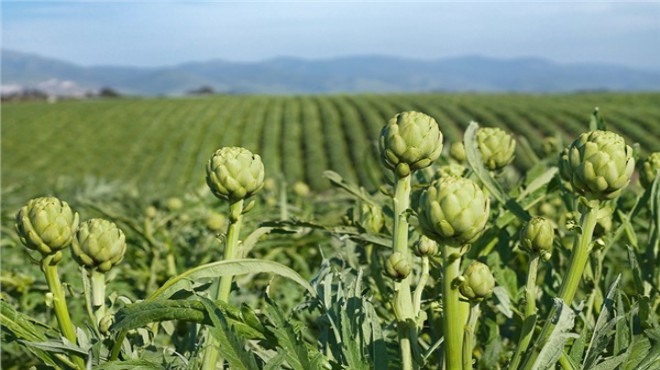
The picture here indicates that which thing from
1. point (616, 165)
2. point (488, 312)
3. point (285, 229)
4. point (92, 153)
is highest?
point (616, 165)

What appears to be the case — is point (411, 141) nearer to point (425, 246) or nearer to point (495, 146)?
point (425, 246)

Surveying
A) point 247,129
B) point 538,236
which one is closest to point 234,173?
point 538,236

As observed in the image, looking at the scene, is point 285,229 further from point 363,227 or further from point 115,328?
point 115,328

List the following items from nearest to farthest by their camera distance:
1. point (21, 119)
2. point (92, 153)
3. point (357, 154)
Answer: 1. point (357, 154)
2. point (92, 153)
3. point (21, 119)

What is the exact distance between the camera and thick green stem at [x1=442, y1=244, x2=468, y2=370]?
583 mm

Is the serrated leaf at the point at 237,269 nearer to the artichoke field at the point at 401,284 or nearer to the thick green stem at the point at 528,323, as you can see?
the artichoke field at the point at 401,284

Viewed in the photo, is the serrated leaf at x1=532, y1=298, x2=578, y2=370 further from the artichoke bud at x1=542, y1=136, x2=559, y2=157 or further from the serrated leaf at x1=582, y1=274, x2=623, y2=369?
the artichoke bud at x1=542, y1=136, x2=559, y2=157

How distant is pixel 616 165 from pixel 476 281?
0.56ft

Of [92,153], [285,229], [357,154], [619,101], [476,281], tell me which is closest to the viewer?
[476,281]

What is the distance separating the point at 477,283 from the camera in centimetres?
61

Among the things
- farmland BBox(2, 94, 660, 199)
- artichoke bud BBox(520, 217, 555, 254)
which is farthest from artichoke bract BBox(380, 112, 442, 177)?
farmland BBox(2, 94, 660, 199)

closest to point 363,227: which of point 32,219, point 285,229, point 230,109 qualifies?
point 285,229

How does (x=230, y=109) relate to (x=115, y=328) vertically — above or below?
below

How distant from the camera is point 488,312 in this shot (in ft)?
2.84
